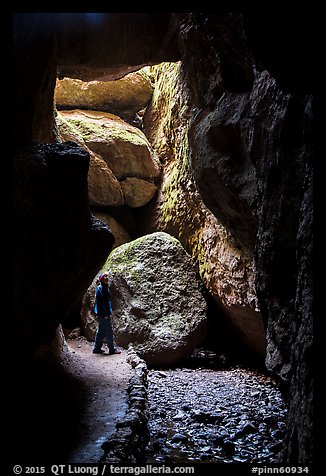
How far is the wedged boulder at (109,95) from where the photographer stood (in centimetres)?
1498

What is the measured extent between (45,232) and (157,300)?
6.54m

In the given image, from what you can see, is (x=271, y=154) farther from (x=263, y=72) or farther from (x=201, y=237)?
(x=201, y=237)

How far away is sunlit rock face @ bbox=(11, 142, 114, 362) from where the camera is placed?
403 centimetres

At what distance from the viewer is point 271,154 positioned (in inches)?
205

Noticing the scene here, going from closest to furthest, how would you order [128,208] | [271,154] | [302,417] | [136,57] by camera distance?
[302,417] < [271,154] < [136,57] < [128,208]

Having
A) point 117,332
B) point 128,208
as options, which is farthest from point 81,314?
point 128,208

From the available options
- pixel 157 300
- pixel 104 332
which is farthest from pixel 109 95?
pixel 104 332

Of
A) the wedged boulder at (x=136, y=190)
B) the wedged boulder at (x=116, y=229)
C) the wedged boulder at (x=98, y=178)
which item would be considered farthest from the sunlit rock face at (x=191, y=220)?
the wedged boulder at (x=98, y=178)

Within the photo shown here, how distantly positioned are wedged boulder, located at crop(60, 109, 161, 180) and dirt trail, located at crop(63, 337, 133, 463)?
6.68 m

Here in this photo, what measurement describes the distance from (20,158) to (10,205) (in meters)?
1.33

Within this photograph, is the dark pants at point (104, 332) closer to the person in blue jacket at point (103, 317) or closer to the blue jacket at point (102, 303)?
the person in blue jacket at point (103, 317)

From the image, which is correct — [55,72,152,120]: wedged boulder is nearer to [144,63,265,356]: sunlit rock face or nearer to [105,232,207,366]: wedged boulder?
[144,63,265,356]: sunlit rock face

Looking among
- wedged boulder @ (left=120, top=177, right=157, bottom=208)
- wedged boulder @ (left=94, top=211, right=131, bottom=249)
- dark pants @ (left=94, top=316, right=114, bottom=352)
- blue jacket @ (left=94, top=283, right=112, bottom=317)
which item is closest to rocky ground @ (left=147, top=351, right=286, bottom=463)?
dark pants @ (left=94, top=316, right=114, bottom=352)

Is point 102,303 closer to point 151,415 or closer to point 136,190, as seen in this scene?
point 151,415
